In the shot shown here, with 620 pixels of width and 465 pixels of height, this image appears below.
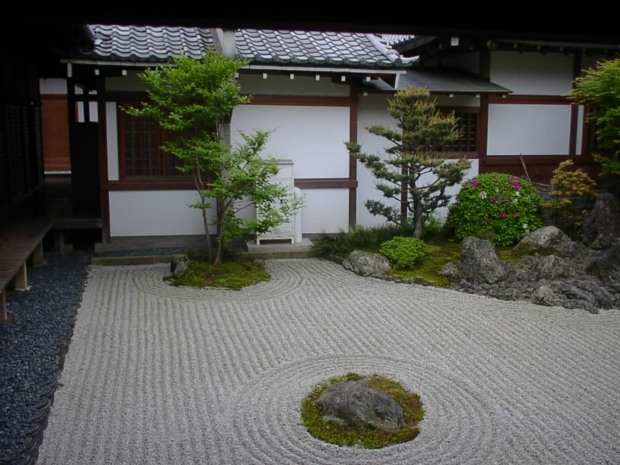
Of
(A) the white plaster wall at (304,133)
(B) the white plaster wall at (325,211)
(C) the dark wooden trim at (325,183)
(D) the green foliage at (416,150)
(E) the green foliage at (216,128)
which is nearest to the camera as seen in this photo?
(E) the green foliage at (216,128)

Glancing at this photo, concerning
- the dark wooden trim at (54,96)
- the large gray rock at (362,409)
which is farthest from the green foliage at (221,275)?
the dark wooden trim at (54,96)

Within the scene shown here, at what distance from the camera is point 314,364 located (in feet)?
21.2

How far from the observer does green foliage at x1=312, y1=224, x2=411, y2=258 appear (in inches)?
443

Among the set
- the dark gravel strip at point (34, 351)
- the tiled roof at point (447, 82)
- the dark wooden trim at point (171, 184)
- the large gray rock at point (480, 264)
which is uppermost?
the tiled roof at point (447, 82)

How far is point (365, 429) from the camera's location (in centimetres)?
496

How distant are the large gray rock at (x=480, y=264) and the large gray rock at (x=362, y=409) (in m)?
4.83

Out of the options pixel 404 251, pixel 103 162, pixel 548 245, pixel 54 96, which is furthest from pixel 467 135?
pixel 54 96

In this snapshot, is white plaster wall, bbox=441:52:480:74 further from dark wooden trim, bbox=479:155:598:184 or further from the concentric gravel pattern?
the concentric gravel pattern

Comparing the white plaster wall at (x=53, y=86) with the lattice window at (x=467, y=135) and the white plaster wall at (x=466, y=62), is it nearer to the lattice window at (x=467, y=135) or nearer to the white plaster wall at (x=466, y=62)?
the white plaster wall at (x=466, y=62)

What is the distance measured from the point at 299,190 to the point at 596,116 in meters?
5.72

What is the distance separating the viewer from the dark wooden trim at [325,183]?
1222cm

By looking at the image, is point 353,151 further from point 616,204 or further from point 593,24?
point 593,24

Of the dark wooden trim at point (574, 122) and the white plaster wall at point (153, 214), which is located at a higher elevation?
the dark wooden trim at point (574, 122)

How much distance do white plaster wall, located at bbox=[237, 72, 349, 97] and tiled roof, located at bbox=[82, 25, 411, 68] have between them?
1.64 feet
